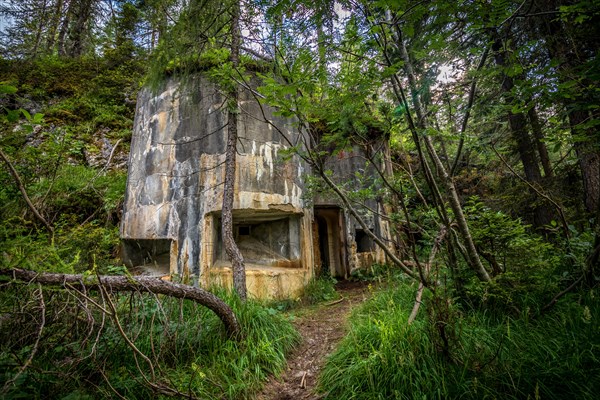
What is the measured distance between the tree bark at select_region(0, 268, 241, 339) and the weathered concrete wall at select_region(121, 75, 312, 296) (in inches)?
91.5

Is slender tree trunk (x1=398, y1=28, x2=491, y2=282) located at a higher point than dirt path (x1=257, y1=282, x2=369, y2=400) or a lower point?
higher

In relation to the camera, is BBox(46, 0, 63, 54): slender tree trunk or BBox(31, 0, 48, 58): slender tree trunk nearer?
BBox(31, 0, 48, 58): slender tree trunk

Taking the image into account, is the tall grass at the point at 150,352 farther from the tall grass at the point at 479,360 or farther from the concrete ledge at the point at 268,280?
the concrete ledge at the point at 268,280

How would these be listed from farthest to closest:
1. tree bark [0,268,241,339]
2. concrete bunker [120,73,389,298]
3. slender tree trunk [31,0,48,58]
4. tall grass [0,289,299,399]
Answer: slender tree trunk [31,0,48,58]
concrete bunker [120,73,389,298]
tall grass [0,289,299,399]
tree bark [0,268,241,339]

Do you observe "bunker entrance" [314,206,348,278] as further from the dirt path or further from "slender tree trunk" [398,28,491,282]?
"slender tree trunk" [398,28,491,282]

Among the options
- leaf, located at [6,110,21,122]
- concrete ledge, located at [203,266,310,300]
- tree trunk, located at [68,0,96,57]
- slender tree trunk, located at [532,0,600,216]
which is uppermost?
tree trunk, located at [68,0,96,57]

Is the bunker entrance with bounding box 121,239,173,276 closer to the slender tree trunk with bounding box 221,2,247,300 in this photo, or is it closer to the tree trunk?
the slender tree trunk with bounding box 221,2,247,300

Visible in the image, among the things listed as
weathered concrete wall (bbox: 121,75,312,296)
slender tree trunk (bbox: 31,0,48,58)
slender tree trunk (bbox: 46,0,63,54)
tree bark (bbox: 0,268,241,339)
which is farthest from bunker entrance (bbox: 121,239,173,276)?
slender tree trunk (bbox: 46,0,63,54)

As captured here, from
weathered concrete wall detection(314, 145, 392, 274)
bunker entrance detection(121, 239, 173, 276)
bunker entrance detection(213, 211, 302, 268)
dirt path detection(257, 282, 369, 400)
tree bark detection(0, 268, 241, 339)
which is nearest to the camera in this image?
tree bark detection(0, 268, 241, 339)

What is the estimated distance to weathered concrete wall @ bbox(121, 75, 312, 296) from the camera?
5363 millimetres

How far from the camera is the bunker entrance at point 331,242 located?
8.68 m

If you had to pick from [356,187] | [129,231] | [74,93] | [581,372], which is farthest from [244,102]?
[74,93]

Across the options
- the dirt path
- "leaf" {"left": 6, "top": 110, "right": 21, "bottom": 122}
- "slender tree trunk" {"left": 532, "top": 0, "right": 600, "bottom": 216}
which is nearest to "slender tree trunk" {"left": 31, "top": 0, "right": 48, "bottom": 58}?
"leaf" {"left": 6, "top": 110, "right": 21, "bottom": 122}

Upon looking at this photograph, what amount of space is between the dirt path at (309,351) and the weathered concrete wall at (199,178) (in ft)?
4.11
